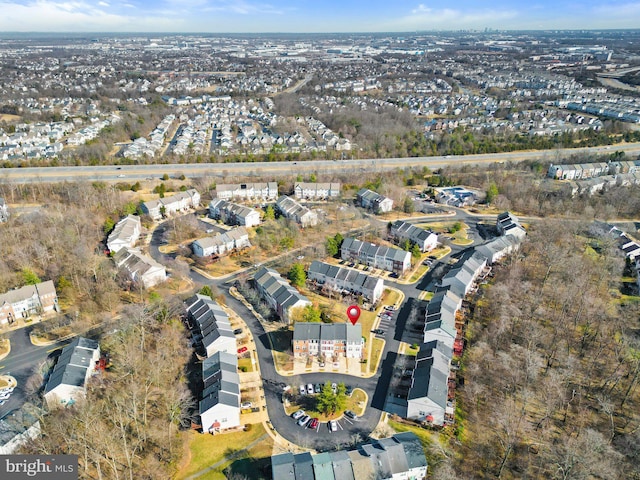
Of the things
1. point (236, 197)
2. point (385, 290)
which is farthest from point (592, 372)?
point (236, 197)

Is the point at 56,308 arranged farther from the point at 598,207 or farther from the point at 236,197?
the point at 598,207

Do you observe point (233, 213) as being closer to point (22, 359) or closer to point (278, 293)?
point (278, 293)

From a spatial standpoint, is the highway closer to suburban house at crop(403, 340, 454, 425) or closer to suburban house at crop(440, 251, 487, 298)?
suburban house at crop(440, 251, 487, 298)

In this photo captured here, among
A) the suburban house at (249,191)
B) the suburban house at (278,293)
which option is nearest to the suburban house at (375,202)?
the suburban house at (249,191)

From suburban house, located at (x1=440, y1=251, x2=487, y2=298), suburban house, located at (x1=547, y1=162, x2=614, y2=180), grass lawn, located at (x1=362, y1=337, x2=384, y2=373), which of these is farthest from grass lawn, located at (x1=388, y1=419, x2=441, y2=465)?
suburban house, located at (x1=547, y1=162, x2=614, y2=180)

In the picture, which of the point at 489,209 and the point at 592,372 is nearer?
the point at 592,372

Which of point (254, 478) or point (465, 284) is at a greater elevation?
point (465, 284)

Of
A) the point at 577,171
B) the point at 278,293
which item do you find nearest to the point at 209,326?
the point at 278,293

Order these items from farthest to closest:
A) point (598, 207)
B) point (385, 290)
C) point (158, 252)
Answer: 1. point (598, 207)
2. point (158, 252)
3. point (385, 290)
